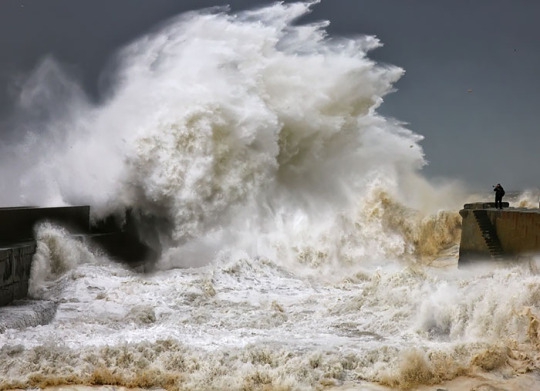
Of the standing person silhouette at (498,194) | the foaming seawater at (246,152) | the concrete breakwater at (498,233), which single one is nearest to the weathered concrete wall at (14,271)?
the foaming seawater at (246,152)

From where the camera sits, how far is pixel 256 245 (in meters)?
13.2

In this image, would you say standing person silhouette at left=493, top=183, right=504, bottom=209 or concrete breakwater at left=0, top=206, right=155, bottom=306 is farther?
standing person silhouette at left=493, top=183, right=504, bottom=209

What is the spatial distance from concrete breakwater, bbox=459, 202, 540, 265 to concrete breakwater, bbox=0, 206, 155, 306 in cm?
683

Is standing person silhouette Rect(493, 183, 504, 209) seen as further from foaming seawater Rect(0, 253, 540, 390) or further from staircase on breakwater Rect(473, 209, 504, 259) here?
foaming seawater Rect(0, 253, 540, 390)

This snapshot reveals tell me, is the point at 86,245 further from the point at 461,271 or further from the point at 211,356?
A: the point at 461,271

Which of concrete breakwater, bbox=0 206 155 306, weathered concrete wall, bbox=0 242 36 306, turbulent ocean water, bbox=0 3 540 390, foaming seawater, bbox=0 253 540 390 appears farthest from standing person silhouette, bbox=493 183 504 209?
weathered concrete wall, bbox=0 242 36 306

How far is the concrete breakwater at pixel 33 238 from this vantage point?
8461 millimetres

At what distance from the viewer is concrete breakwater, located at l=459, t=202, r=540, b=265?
1118 cm

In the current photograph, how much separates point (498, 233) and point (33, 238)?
9.01m

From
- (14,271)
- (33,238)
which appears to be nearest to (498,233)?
(33,238)

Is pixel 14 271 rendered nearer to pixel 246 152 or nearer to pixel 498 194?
pixel 246 152

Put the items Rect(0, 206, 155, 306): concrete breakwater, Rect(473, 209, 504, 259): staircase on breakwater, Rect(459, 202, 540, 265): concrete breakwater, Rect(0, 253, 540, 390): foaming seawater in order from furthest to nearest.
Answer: Rect(473, 209, 504, 259): staircase on breakwater → Rect(459, 202, 540, 265): concrete breakwater → Rect(0, 206, 155, 306): concrete breakwater → Rect(0, 253, 540, 390): foaming seawater

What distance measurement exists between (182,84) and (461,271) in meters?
7.52

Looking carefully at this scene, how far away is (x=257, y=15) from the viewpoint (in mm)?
15680
